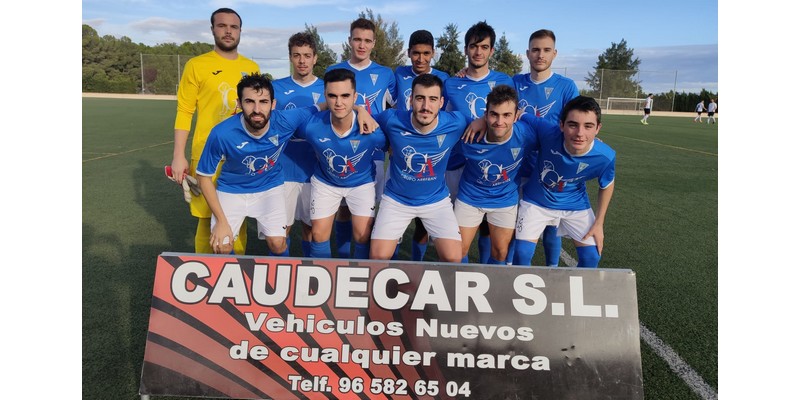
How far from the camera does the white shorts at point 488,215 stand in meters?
3.80

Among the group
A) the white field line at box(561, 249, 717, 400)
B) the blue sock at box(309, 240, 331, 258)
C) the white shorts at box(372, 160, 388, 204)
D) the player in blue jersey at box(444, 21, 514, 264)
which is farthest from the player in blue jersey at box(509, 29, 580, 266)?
the blue sock at box(309, 240, 331, 258)

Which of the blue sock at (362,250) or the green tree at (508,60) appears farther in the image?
the green tree at (508,60)

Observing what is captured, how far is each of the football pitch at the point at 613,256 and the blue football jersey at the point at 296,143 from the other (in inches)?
48.0

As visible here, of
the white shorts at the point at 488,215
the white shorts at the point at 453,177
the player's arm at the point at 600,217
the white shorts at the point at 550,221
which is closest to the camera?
the player's arm at the point at 600,217

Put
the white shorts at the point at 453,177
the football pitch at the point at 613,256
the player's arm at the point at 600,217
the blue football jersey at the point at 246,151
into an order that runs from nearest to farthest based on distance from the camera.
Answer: the football pitch at the point at 613,256, the blue football jersey at the point at 246,151, the player's arm at the point at 600,217, the white shorts at the point at 453,177

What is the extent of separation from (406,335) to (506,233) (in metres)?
1.62

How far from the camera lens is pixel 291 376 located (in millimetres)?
2533

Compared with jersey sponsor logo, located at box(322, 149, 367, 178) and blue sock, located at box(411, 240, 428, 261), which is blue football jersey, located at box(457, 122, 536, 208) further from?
jersey sponsor logo, located at box(322, 149, 367, 178)

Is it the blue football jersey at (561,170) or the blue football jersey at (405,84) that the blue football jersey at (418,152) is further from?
the blue football jersey at (405,84)

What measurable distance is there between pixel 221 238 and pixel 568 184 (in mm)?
2610

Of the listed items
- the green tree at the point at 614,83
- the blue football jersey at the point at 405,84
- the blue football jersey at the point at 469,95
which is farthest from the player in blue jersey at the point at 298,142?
the green tree at the point at 614,83

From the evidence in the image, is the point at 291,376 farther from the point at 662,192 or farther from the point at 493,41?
the point at 662,192

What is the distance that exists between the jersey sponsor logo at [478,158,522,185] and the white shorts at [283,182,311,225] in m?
1.56

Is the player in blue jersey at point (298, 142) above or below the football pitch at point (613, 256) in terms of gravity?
above
